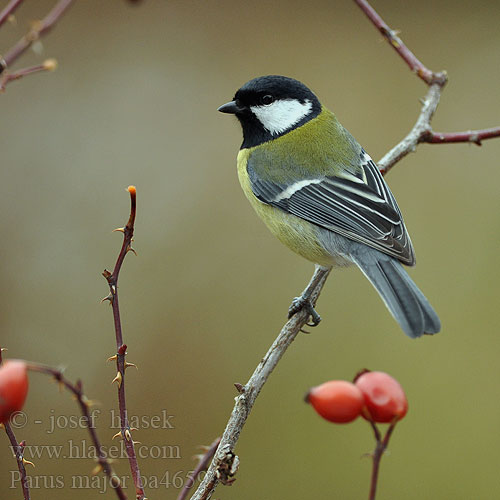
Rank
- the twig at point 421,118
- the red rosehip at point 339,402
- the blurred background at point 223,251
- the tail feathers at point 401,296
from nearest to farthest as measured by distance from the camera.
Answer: the red rosehip at point 339,402, the tail feathers at point 401,296, the twig at point 421,118, the blurred background at point 223,251

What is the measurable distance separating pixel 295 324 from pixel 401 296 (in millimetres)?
334

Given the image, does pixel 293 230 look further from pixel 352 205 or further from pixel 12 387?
pixel 12 387

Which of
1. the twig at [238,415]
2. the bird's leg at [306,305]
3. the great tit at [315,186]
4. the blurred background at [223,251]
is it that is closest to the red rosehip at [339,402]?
the twig at [238,415]

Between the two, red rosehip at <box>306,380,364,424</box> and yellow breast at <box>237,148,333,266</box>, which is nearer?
red rosehip at <box>306,380,364,424</box>

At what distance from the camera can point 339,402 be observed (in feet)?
3.51

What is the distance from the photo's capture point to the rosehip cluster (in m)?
1.07

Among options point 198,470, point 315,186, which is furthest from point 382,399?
point 315,186

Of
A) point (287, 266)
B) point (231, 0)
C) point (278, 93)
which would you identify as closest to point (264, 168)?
point (278, 93)

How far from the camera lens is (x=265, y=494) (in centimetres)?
307

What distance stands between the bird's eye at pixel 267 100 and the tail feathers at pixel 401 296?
0.84 meters

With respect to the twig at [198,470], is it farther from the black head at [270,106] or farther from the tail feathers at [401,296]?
the black head at [270,106]

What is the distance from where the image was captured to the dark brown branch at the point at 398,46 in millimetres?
2021

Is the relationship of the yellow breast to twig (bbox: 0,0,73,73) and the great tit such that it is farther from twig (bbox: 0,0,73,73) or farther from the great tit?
twig (bbox: 0,0,73,73)

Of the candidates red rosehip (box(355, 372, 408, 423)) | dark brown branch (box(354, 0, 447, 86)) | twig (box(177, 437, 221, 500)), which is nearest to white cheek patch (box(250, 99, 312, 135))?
dark brown branch (box(354, 0, 447, 86))
